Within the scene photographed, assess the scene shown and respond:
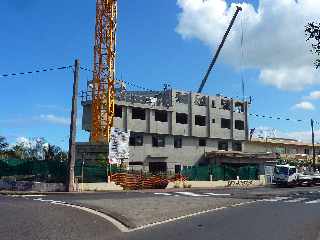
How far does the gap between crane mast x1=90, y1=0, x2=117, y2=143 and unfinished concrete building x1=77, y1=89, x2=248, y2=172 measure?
1.98 m

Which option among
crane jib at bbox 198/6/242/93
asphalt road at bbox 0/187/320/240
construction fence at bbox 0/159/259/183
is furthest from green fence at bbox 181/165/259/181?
crane jib at bbox 198/6/242/93

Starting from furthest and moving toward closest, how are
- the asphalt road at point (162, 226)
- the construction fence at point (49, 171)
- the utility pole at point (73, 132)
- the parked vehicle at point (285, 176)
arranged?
the parked vehicle at point (285, 176) → the construction fence at point (49, 171) → the utility pole at point (73, 132) → the asphalt road at point (162, 226)

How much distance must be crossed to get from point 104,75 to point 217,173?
60.8 ft

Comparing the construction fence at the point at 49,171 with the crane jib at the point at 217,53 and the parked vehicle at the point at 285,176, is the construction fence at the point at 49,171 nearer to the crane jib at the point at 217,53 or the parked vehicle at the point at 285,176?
the parked vehicle at the point at 285,176

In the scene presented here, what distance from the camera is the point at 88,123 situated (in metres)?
69.8

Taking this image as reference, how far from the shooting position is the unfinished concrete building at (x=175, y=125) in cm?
6981

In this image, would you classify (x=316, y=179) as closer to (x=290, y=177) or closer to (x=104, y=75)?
(x=290, y=177)

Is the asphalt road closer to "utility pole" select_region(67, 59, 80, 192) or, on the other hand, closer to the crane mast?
"utility pole" select_region(67, 59, 80, 192)

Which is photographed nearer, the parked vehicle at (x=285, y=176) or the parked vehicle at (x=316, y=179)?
the parked vehicle at (x=285, y=176)

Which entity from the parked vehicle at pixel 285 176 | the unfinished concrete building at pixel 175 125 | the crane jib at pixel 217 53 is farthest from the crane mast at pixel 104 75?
the crane jib at pixel 217 53

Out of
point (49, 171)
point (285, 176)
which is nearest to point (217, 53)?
point (285, 176)

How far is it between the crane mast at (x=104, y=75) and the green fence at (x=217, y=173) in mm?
12183

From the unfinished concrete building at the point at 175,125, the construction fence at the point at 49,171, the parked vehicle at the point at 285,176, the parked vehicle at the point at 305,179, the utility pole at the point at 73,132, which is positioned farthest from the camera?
the unfinished concrete building at the point at 175,125

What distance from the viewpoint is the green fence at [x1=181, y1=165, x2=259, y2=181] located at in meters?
55.6
